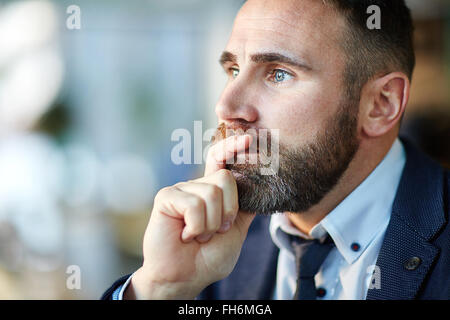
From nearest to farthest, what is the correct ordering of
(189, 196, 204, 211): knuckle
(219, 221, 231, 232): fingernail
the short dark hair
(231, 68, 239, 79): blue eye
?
(189, 196, 204, 211): knuckle < (219, 221, 231, 232): fingernail < the short dark hair < (231, 68, 239, 79): blue eye

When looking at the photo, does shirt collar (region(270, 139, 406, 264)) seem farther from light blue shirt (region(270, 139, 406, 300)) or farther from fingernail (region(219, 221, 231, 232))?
fingernail (region(219, 221, 231, 232))

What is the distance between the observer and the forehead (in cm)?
143

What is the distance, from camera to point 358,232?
4.91ft

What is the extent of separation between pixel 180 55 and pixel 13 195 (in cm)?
251

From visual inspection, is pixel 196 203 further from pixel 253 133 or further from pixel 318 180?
pixel 318 180

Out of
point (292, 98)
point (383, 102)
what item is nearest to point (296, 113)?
point (292, 98)

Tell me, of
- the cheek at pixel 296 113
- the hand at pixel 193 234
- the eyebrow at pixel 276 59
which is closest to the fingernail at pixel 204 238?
the hand at pixel 193 234

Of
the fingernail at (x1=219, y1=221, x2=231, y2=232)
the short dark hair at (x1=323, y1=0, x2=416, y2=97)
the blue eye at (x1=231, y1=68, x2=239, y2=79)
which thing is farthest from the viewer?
the blue eye at (x1=231, y1=68, x2=239, y2=79)

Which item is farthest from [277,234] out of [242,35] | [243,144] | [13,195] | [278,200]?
[13,195]

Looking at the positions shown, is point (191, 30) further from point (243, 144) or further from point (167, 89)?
point (243, 144)

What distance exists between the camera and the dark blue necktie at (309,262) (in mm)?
1488

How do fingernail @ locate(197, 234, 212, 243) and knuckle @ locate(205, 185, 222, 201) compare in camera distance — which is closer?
knuckle @ locate(205, 185, 222, 201)

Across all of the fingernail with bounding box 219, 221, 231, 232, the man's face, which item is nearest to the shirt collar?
the man's face

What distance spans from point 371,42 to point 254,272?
104cm
